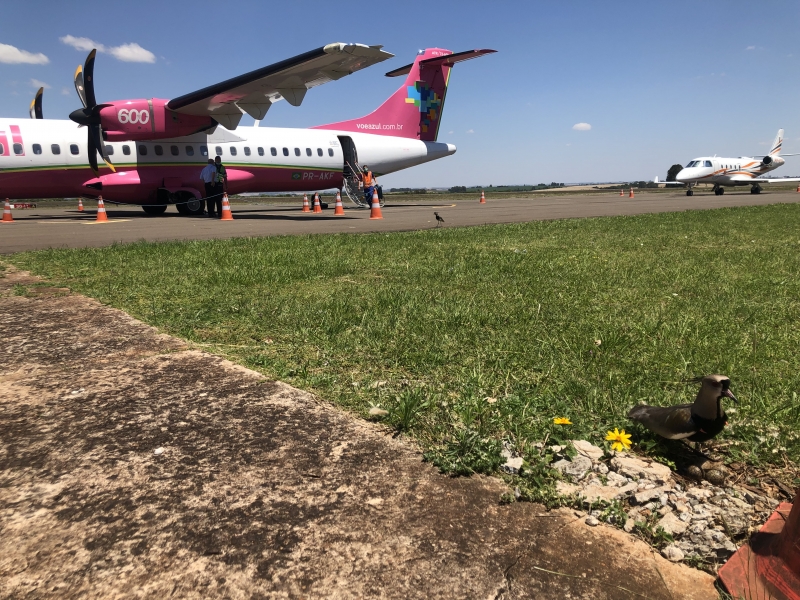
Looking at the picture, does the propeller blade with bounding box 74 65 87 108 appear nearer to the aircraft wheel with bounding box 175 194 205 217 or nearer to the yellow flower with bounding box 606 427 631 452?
the aircraft wheel with bounding box 175 194 205 217

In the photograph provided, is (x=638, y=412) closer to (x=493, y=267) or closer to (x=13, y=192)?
(x=493, y=267)

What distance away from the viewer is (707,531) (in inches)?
59.3

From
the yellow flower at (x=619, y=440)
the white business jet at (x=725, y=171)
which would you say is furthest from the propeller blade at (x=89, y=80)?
the white business jet at (x=725, y=171)

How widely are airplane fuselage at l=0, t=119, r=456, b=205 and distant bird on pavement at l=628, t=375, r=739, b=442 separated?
56.7 feet

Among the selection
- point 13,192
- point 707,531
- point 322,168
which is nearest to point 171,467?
point 707,531

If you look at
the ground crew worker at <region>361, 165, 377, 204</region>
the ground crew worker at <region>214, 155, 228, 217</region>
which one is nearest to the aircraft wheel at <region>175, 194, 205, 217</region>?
the ground crew worker at <region>214, 155, 228, 217</region>

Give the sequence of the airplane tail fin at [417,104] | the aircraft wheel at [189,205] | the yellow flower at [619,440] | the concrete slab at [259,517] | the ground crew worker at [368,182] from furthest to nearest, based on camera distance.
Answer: the airplane tail fin at [417,104] → the ground crew worker at [368,182] → the aircraft wheel at [189,205] → the yellow flower at [619,440] → the concrete slab at [259,517]

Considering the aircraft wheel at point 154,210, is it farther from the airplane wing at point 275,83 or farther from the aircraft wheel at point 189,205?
the airplane wing at point 275,83

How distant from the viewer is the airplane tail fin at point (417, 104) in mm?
23156

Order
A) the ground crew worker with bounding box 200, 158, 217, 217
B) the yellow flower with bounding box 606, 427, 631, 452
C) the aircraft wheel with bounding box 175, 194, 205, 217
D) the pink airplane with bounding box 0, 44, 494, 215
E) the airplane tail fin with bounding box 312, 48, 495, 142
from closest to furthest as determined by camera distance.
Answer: the yellow flower with bounding box 606, 427, 631, 452, the pink airplane with bounding box 0, 44, 494, 215, the ground crew worker with bounding box 200, 158, 217, 217, the aircraft wheel with bounding box 175, 194, 205, 217, the airplane tail fin with bounding box 312, 48, 495, 142

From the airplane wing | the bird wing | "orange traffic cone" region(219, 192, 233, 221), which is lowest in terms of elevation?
the bird wing

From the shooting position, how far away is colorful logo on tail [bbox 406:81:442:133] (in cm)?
2355

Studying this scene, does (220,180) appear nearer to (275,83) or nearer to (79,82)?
(275,83)

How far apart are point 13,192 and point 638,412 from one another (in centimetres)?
1805
